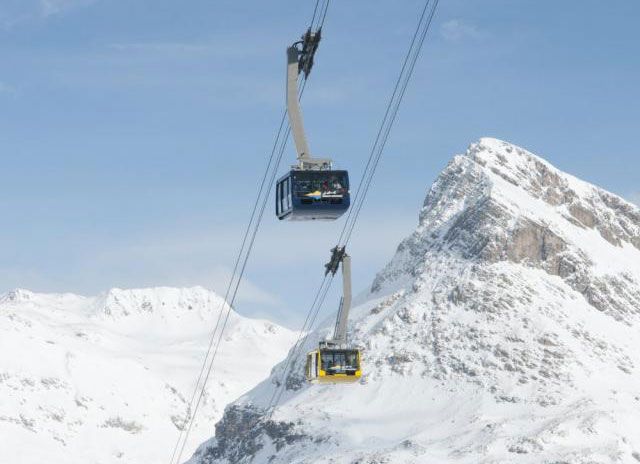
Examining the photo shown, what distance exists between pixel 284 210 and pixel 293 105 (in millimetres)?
7956

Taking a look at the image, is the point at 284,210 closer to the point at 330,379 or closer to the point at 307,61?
the point at 307,61

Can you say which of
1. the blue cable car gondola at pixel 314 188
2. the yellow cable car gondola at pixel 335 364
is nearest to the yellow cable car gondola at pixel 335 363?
the yellow cable car gondola at pixel 335 364

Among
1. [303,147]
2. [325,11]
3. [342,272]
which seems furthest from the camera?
[342,272]

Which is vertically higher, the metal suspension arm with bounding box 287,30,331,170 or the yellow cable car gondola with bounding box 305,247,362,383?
the metal suspension arm with bounding box 287,30,331,170

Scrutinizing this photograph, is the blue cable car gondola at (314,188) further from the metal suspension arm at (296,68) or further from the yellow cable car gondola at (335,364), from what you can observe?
the yellow cable car gondola at (335,364)

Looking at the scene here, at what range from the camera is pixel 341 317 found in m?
Result: 87.7

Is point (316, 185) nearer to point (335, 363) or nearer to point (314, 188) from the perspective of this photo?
point (314, 188)

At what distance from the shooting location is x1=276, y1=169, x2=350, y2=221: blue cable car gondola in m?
73.2

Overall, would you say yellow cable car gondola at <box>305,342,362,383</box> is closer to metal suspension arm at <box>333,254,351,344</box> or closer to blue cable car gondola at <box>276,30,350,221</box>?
metal suspension arm at <box>333,254,351,344</box>

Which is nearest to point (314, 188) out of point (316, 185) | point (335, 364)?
point (316, 185)

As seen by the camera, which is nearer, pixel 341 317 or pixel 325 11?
pixel 325 11

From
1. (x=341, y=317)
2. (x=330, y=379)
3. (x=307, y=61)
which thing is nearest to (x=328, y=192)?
(x=307, y=61)

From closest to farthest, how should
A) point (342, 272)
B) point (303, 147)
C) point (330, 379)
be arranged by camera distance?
point (303, 147) → point (342, 272) → point (330, 379)

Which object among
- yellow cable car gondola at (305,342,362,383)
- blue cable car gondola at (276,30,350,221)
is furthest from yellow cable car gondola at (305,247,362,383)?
blue cable car gondola at (276,30,350,221)
